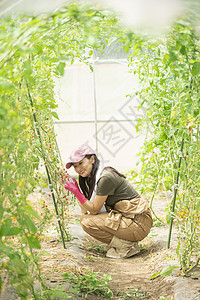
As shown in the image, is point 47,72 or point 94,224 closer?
point 47,72

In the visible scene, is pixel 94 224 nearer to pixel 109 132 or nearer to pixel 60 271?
pixel 60 271

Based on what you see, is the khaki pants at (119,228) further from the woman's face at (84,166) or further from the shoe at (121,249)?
the woman's face at (84,166)

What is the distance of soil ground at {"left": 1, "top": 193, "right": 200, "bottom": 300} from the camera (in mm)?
2806

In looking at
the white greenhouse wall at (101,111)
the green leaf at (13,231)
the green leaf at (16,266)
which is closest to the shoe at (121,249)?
the green leaf at (16,266)

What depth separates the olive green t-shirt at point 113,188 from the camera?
11.8 ft

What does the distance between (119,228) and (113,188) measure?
377mm

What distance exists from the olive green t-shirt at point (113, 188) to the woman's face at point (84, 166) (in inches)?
5.2

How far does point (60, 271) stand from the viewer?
303cm

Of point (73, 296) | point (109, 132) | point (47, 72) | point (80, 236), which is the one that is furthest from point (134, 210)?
point (109, 132)

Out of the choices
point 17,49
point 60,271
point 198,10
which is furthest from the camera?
point 60,271

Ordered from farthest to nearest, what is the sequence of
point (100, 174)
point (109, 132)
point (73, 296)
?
point (109, 132) < point (100, 174) < point (73, 296)

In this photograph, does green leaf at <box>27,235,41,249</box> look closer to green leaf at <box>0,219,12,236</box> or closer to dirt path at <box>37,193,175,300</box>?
green leaf at <box>0,219,12,236</box>

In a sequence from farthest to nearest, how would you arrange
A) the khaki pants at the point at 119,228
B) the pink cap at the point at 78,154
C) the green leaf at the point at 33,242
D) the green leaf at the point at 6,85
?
the khaki pants at the point at 119,228, the pink cap at the point at 78,154, the green leaf at the point at 33,242, the green leaf at the point at 6,85

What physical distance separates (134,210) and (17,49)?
214 cm
